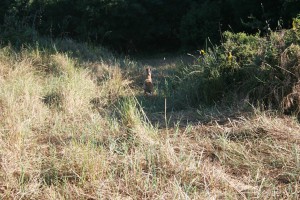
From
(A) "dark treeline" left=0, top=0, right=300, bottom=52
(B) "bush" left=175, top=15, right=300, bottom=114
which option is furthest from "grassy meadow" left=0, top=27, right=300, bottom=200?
(A) "dark treeline" left=0, top=0, right=300, bottom=52

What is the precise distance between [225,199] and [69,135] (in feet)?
6.42

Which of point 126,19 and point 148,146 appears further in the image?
point 126,19

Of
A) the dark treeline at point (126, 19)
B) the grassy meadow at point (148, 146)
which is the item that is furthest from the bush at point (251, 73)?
the dark treeline at point (126, 19)

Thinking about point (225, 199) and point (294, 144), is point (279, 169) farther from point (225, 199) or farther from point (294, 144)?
point (225, 199)

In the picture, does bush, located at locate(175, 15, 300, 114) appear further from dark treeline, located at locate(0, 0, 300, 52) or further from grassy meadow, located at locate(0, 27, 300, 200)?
dark treeline, located at locate(0, 0, 300, 52)

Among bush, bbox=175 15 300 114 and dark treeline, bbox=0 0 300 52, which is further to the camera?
dark treeline, bbox=0 0 300 52

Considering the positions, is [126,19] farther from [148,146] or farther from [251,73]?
[148,146]

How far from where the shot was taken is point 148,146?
4.03 meters

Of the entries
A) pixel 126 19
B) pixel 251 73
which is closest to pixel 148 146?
pixel 251 73

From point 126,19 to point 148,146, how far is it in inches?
400

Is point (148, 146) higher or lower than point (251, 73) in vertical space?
lower

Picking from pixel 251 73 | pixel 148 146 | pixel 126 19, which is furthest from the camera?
pixel 126 19

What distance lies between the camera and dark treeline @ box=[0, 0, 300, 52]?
42.8 ft

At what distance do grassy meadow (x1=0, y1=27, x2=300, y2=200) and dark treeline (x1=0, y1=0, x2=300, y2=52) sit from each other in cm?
677
